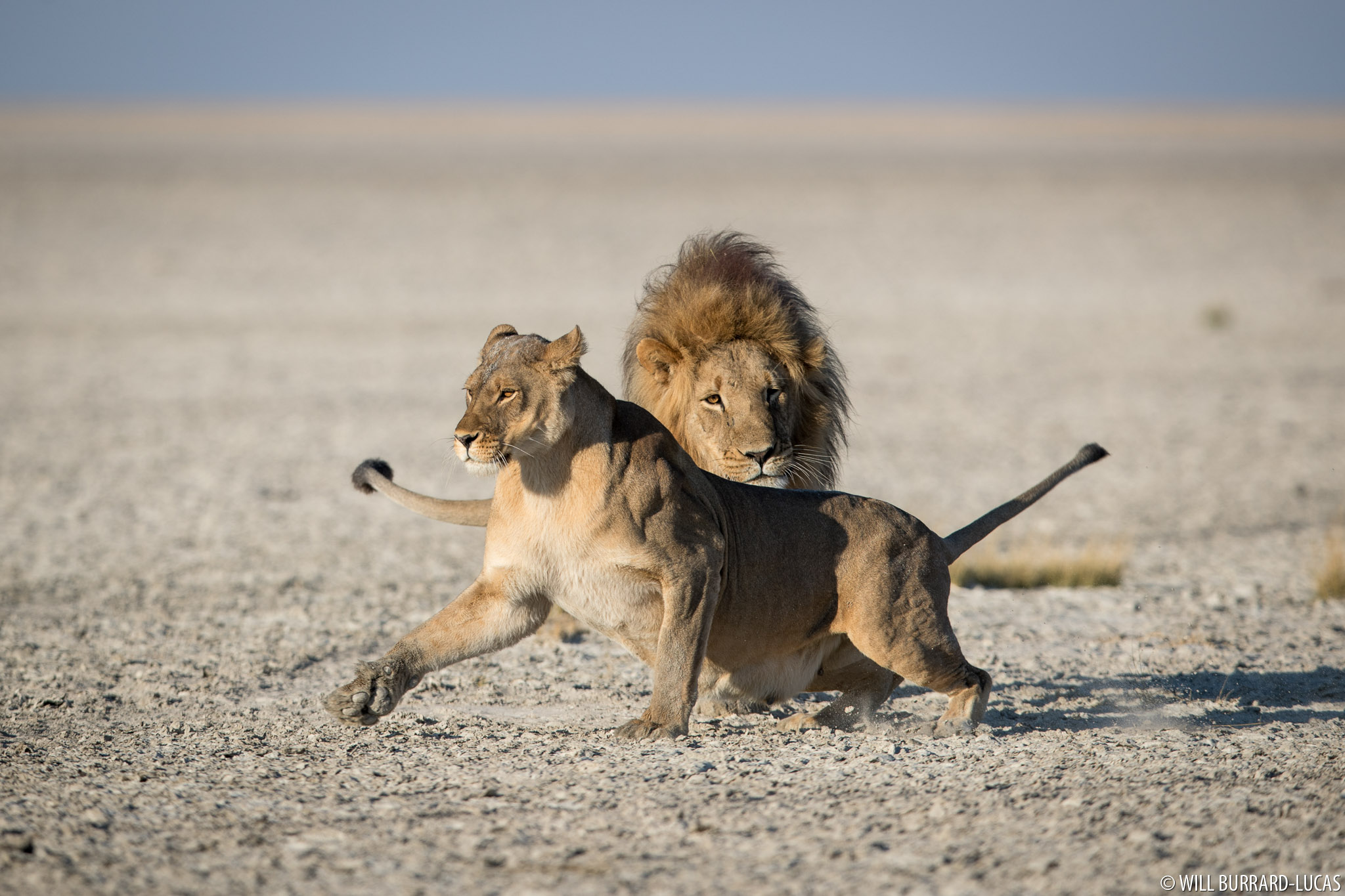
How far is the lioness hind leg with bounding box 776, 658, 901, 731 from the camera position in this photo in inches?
232

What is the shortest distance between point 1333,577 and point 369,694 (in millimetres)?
6013

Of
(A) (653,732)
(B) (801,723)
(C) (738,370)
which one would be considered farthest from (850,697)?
(C) (738,370)

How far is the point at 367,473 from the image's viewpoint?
20.3ft

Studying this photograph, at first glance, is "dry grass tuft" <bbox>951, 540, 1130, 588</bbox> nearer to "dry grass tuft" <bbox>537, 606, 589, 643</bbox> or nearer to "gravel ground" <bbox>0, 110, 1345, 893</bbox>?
"gravel ground" <bbox>0, 110, 1345, 893</bbox>

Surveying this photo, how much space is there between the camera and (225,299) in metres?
25.8

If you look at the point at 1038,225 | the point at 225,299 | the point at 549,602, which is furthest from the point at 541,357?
the point at 1038,225

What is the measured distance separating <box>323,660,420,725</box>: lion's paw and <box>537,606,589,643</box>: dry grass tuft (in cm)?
224

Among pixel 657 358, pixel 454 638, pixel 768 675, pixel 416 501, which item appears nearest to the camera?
pixel 454 638

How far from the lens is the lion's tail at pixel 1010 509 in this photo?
19.4ft

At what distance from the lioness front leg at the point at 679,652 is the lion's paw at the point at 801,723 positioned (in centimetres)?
67

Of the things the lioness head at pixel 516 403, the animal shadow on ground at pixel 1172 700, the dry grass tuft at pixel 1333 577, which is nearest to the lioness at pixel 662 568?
the lioness head at pixel 516 403

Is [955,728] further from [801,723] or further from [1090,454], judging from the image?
[1090,454]

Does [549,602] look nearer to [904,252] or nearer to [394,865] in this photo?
[394,865]

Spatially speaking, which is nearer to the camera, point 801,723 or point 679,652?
point 679,652
